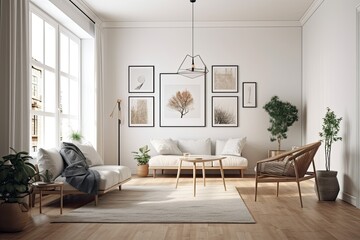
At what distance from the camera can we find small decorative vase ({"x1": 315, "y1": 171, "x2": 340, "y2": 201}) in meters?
6.29

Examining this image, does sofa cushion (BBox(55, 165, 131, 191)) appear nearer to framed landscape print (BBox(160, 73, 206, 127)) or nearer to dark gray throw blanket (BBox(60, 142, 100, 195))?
dark gray throw blanket (BBox(60, 142, 100, 195))

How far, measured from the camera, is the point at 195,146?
9.95 metres

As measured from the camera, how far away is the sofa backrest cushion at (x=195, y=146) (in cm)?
991

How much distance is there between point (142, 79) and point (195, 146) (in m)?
1.88

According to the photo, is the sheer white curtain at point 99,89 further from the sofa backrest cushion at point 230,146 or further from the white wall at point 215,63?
the sofa backrest cushion at point 230,146

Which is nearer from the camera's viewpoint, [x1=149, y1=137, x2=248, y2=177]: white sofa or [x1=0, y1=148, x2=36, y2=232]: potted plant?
[x1=0, y1=148, x2=36, y2=232]: potted plant

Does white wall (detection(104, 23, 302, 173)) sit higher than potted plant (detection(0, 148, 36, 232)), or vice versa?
white wall (detection(104, 23, 302, 173))

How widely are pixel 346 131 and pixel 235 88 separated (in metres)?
4.01

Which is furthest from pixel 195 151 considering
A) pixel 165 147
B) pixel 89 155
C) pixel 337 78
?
pixel 337 78

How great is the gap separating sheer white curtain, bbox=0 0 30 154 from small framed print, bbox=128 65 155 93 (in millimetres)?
4594

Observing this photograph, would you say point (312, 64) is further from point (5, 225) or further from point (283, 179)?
Result: point (5, 225)

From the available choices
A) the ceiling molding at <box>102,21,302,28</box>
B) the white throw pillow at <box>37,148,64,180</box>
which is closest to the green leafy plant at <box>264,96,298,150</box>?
the ceiling molding at <box>102,21,302,28</box>

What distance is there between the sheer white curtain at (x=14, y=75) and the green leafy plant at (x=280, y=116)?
5.38 m

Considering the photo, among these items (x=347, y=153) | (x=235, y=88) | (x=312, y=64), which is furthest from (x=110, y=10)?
(x=347, y=153)
